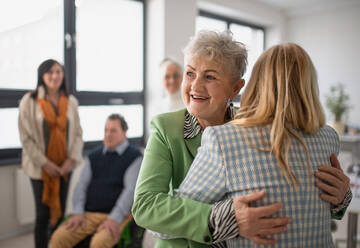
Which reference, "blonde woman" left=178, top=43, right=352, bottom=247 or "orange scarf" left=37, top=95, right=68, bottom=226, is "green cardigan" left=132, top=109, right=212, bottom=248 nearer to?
"blonde woman" left=178, top=43, right=352, bottom=247

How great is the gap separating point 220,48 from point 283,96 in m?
0.31

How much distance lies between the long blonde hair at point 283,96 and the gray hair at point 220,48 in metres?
0.18

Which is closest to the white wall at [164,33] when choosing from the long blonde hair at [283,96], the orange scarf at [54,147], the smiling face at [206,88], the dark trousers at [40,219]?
the orange scarf at [54,147]

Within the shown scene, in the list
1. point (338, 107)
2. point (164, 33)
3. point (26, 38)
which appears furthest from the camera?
point (338, 107)

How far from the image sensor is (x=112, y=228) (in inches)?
88.4

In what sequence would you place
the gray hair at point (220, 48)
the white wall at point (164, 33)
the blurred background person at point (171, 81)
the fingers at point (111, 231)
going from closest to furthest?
1. the gray hair at point (220, 48)
2. the fingers at point (111, 231)
3. the blurred background person at point (171, 81)
4. the white wall at point (164, 33)

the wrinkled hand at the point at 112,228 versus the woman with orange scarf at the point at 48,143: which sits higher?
the woman with orange scarf at the point at 48,143

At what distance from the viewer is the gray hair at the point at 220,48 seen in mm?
1058

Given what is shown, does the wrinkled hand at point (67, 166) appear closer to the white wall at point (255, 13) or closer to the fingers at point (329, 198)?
the fingers at point (329, 198)

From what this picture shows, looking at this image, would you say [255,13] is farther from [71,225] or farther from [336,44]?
[71,225]

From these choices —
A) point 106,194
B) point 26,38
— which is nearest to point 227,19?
point 26,38

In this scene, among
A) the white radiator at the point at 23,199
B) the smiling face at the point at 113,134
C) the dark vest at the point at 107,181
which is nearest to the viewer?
the dark vest at the point at 107,181

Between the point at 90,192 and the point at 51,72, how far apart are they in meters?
1.12

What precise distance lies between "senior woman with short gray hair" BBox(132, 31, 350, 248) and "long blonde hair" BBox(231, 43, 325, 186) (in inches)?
6.9
